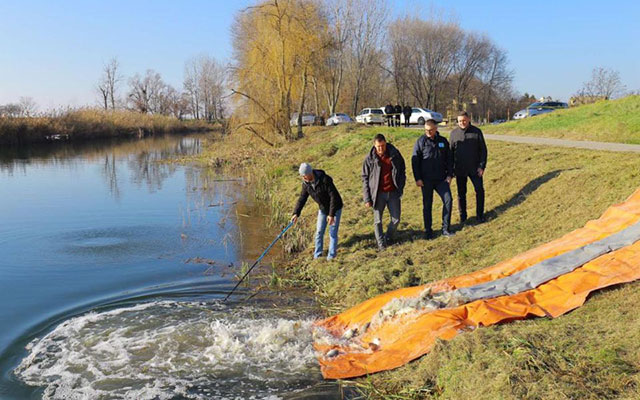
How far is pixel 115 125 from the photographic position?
165 feet

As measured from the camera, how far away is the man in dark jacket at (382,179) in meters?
8.00

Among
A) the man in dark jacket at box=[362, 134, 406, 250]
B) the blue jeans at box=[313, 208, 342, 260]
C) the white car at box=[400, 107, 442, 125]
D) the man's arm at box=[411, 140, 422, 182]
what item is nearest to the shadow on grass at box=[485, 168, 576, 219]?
the man's arm at box=[411, 140, 422, 182]

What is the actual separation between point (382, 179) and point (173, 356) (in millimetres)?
4037

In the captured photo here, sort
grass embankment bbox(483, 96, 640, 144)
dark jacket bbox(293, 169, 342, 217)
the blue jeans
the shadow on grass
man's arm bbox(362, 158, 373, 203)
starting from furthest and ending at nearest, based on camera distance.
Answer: grass embankment bbox(483, 96, 640, 144), the shadow on grass, the blue jeans, man's arm bbox(362, 158, 373, 203), dark jacket bbox(293, 169, 342, 217)

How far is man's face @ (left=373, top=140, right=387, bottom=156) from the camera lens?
25.9ft

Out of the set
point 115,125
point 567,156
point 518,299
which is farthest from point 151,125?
point 518,299

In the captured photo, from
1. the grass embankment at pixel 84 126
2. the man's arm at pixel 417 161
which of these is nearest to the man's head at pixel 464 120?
the man's arm at pixel 417 161

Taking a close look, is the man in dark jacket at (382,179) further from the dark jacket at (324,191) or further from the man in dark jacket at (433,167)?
the dark jacket at (324,191)

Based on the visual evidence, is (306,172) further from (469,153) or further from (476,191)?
(476,191)

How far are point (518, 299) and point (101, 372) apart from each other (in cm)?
426

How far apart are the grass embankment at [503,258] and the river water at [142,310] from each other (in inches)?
33.8

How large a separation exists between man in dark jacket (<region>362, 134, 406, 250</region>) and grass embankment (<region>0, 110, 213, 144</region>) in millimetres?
36485

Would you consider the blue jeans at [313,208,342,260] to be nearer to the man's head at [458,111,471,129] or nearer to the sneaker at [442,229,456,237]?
the sneaker at [442,229,456,237]

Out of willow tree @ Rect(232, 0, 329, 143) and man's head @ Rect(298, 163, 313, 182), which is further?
willow tree @ Rect(232, 0, 329, 143)
